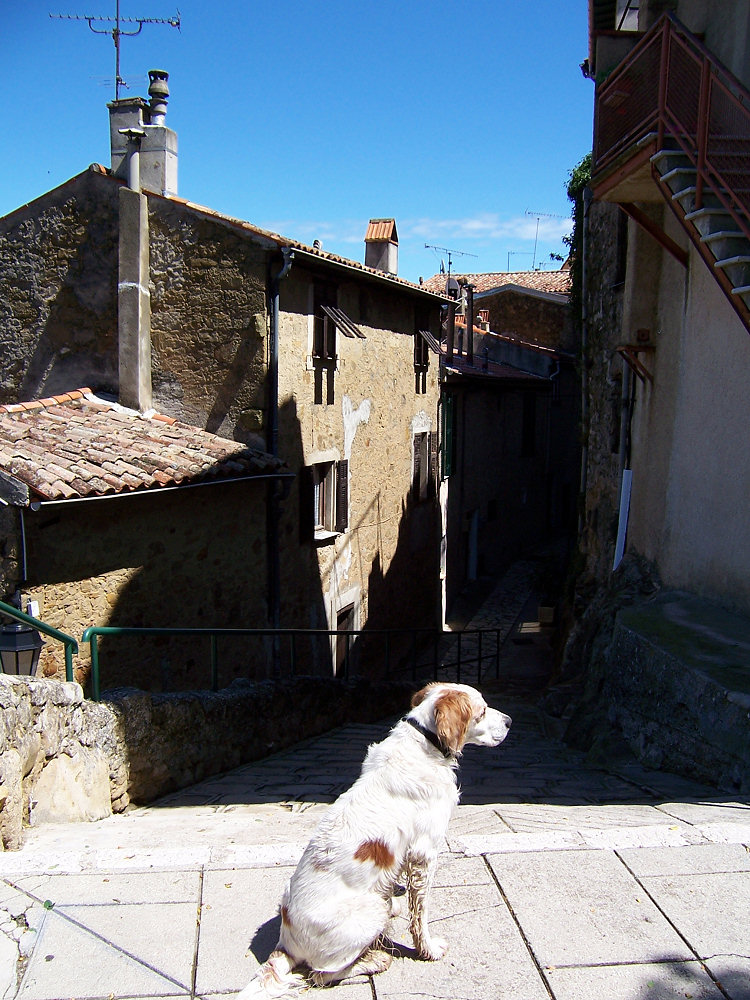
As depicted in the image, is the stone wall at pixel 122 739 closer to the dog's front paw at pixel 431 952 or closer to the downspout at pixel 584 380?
the dog's front paw at pixel 431 952

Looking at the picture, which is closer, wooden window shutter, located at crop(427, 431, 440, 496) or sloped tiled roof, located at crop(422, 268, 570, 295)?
wooden window shutter, located at crop(427, 431, 440, 496)

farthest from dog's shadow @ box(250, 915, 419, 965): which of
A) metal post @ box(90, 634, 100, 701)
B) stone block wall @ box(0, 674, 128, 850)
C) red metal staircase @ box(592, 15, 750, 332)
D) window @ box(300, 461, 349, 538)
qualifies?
window @ box(300, 461, 349, 538)

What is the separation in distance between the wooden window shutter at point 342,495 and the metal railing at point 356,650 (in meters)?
1.68

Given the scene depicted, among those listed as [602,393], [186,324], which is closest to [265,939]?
[186,324]

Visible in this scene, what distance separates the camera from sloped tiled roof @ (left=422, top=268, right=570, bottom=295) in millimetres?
28500

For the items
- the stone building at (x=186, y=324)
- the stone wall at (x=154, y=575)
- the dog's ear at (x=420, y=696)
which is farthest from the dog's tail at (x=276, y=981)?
the stone building at (x=186, y=324)

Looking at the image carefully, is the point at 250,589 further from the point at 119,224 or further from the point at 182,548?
the point at 119,224

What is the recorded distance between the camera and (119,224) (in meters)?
10.6

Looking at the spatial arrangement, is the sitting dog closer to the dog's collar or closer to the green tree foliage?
the dog's collar

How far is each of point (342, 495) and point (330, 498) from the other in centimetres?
27

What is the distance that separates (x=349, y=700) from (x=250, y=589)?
1968mm

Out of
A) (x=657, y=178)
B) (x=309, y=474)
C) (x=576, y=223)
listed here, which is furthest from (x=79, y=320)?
(x=576, y=223)

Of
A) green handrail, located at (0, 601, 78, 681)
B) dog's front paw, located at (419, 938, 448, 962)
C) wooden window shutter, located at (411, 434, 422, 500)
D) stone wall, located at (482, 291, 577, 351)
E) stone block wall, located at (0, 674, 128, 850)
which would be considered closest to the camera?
dog's front paw, located at (419, 938, 448, 962)

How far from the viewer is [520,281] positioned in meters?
30.2
